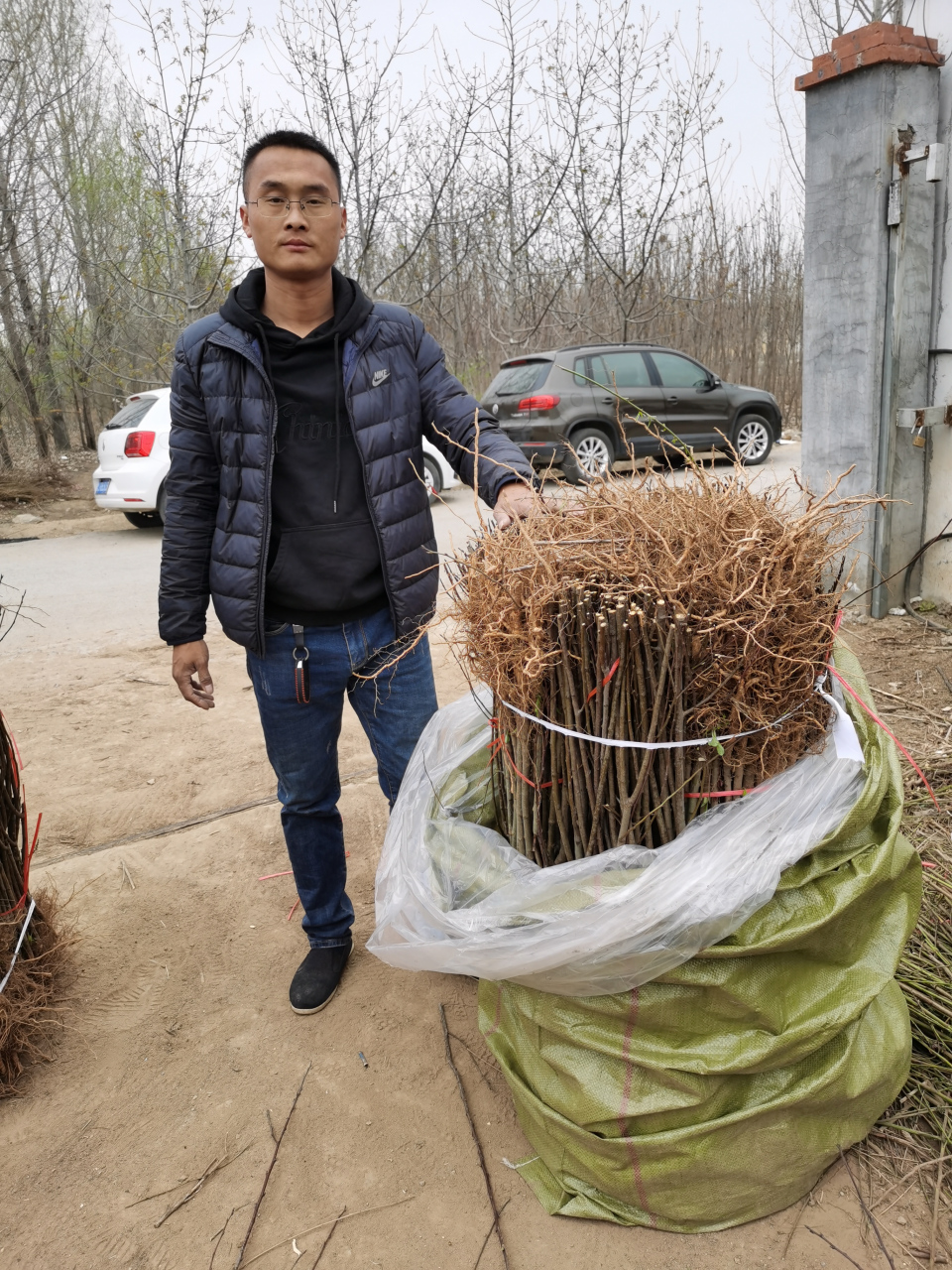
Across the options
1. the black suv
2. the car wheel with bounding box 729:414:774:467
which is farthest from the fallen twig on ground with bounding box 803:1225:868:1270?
the car wheel with bounding box 729:414:774:467

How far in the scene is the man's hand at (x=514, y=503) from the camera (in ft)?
5.66

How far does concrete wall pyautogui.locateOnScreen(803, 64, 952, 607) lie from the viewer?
4.18 metres

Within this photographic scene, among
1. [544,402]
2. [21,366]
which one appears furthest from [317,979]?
[21,366]

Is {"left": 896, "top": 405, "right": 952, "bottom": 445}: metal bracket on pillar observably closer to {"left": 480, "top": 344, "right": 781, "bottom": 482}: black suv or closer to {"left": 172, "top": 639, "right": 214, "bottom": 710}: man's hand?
{"left": 172, "top": 639, "right": 214, "bottom": 710}: man's hand

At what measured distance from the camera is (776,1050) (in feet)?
4.85

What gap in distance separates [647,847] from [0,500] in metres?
11.5

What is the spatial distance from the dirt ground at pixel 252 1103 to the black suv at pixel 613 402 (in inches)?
257

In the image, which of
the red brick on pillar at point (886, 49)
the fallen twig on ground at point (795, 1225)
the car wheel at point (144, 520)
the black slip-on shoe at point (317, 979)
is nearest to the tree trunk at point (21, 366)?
the car wheel at point (144, 520)

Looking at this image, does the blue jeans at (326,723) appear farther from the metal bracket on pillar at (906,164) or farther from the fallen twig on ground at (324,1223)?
the metal bracket on pillar at (906,164)

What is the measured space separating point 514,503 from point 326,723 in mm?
791

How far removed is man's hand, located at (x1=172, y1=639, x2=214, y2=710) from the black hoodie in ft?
0.97

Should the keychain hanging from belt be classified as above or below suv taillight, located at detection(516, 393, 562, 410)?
below

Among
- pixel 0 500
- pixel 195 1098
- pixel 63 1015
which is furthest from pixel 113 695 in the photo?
pixel 0 500

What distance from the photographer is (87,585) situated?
715 centimetres
